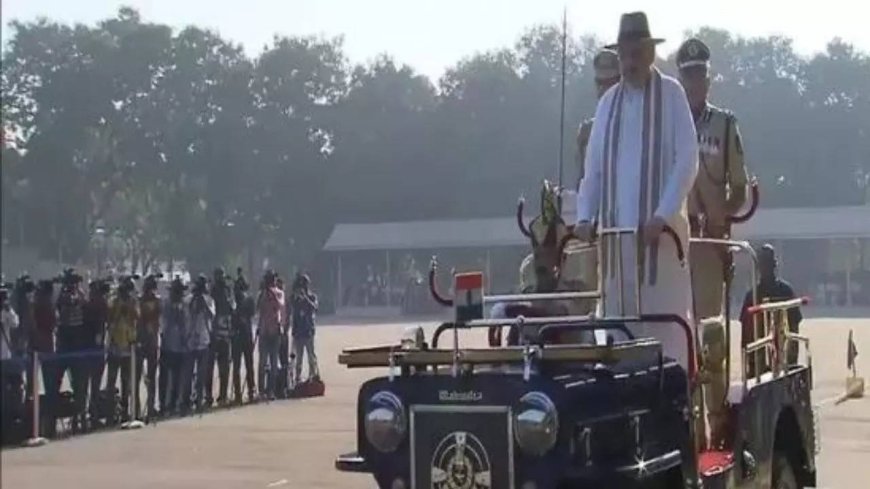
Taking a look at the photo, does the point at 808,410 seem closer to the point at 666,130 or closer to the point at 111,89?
the point at 666,130

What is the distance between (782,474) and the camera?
771 cm

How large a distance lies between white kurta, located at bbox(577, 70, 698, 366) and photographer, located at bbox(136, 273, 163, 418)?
36.0 feet

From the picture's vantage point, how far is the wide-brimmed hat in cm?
661

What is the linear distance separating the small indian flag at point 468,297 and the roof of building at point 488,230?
4046 cm

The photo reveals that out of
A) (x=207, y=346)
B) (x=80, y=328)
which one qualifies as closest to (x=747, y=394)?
(x=80, y=328)

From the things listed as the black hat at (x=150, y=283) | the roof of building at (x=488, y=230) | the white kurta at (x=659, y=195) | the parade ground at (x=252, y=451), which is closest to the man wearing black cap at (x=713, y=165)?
the white kurta at (x=659, y=195)

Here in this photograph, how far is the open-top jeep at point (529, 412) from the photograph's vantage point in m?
5.14

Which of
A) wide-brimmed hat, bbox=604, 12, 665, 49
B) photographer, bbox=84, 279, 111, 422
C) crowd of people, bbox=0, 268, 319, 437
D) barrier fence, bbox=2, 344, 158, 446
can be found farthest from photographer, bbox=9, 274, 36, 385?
photographer, bbox=84, 279, 111, 422

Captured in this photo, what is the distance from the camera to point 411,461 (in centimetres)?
543

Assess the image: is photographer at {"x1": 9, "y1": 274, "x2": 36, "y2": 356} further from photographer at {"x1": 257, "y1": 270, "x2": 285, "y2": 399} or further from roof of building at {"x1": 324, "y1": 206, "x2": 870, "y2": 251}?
roof of building at {"x1": 324, "y1": 206, "x2": 870, "y2": 251}

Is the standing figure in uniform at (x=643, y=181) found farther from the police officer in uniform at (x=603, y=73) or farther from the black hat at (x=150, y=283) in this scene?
the black hat at (x=150, y=283)

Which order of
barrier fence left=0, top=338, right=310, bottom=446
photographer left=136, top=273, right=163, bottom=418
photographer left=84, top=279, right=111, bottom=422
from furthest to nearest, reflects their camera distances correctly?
photographer left=136, top=273, right=163, bottom=418, photographer left=84, top=279, right=111, bottom=422, barrier fence left=0, top=338, right=310, bottom=446

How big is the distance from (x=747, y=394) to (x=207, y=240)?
38113 mm

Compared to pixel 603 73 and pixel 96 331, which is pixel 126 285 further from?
pixel 603 73
